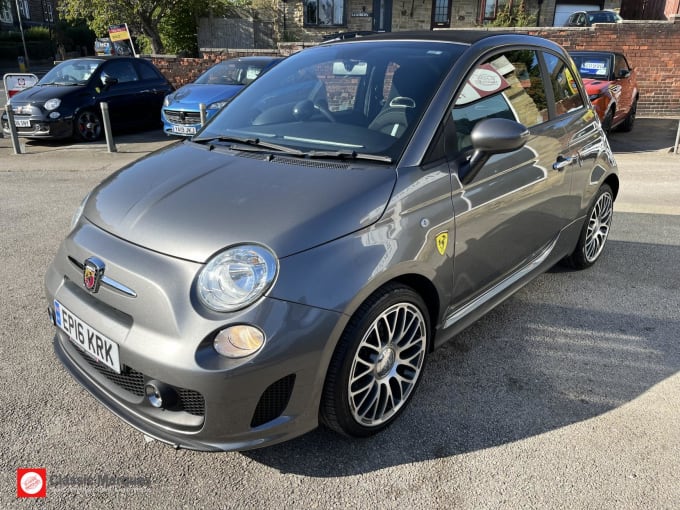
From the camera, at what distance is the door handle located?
3482 millimetres

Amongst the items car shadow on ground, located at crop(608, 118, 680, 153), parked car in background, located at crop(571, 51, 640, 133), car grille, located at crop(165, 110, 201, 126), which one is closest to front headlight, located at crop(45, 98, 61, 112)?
car grille, located at crop(165, 110, 201, 126)

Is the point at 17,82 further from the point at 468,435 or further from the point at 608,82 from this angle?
the point at 468,435

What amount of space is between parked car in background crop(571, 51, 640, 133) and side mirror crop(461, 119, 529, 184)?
756 centimetres

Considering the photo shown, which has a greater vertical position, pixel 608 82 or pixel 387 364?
pixel 608 82

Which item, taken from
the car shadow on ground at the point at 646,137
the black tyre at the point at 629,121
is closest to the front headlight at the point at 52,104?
the car shadow on ground at the point at 646,137

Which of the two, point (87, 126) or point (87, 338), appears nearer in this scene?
point (87, 338)

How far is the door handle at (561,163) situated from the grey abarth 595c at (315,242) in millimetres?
18

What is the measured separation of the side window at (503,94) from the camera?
282 centimetres

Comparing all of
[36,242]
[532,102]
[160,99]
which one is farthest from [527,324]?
[160,99]

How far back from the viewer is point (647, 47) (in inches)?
532

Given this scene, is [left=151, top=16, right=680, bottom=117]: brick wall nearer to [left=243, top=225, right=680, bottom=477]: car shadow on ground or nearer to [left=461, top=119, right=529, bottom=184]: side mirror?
[left=243, top=225, right=680, bottom=477]: car shadow on ground

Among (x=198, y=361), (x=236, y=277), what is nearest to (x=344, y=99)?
(x=236, y=277)

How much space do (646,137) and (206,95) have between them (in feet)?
28.7

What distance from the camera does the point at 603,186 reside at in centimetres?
433
